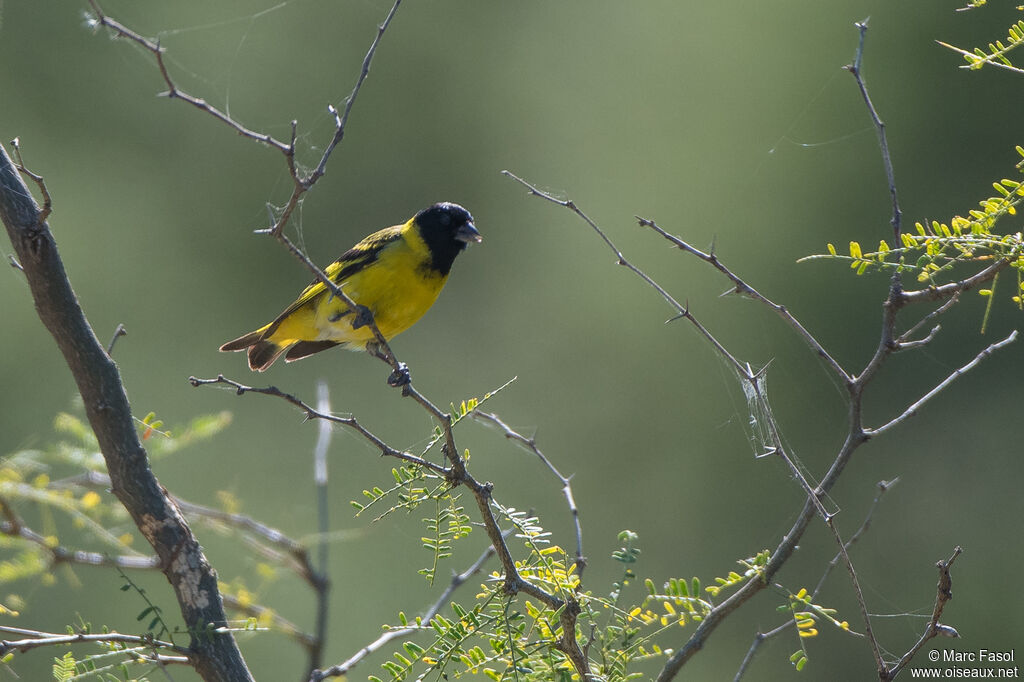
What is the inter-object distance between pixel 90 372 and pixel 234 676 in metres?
0.68

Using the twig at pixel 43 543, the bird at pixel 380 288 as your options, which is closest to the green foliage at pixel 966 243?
the twig at pixel 43 543

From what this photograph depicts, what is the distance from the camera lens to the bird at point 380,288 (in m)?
3.68

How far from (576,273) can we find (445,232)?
6.49m

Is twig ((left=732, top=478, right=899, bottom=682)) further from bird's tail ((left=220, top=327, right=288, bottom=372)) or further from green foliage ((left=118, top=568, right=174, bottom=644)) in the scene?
bird's tail ((left=220, top=327, right=288, bottom=372))

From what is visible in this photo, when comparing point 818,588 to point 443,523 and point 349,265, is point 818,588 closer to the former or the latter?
point 443,523

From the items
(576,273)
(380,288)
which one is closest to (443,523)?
(380,288)

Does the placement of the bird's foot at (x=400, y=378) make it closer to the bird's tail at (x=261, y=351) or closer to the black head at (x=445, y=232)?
the black head at (x=445, y=232)

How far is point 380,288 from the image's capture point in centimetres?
367

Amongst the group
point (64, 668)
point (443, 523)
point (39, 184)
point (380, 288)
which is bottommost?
point (64, 668)

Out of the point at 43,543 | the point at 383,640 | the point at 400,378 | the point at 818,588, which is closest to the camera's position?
the point at 818,588

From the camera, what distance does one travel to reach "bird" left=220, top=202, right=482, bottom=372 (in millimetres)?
3678

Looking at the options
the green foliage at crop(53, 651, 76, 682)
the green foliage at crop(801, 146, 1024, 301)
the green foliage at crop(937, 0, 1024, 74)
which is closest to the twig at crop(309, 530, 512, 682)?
the green foliage at crop(53, 651, 76, 682)

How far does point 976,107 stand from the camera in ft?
28.7

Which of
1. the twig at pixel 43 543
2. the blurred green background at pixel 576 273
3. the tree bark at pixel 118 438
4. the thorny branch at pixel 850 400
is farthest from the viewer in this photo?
the blurred green background at pixel 576 273
